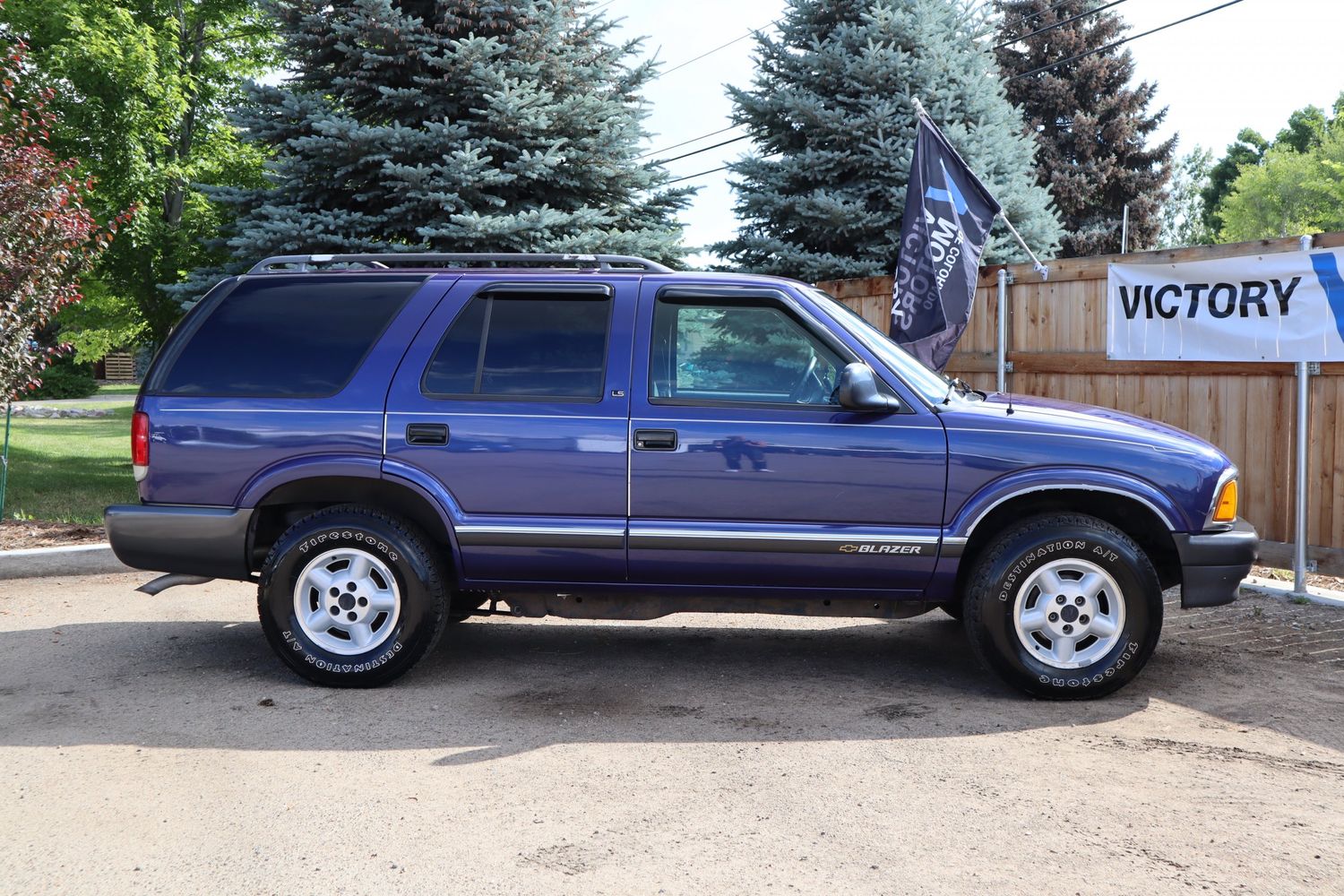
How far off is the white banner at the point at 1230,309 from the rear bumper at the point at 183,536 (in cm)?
623

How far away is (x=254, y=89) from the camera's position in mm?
11508

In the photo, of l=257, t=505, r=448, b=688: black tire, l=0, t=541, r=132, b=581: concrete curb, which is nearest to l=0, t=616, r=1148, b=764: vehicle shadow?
l=257, t=505, r=448, b=688: black tire

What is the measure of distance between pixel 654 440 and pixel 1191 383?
488cm

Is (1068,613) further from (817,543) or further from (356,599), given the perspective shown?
(356,599)

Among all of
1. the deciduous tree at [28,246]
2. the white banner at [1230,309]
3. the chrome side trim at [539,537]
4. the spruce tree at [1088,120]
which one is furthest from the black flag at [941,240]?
the spruce tree at [1088,120]

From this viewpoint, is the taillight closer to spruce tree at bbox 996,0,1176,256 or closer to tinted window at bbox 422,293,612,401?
tinted window at bbox 422,293,612,401

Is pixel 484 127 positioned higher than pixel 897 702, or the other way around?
pixel 484 127

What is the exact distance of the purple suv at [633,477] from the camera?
202 inches

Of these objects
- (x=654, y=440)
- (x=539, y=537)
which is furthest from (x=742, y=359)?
(x=539, y=537)

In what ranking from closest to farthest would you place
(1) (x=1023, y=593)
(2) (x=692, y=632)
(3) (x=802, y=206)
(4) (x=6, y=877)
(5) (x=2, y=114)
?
(4) (x=6, y=877)
(1) (x=1023, y=593)
(2) (x=692, y=632)
(5) (x=2, y=114)
(3) (x=802, y=206)

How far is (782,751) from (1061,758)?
3.56 ft

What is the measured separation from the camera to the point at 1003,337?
31.7 feet

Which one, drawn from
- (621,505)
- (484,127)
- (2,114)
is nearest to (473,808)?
(621,505)

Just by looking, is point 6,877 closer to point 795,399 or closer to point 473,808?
point 473,808
